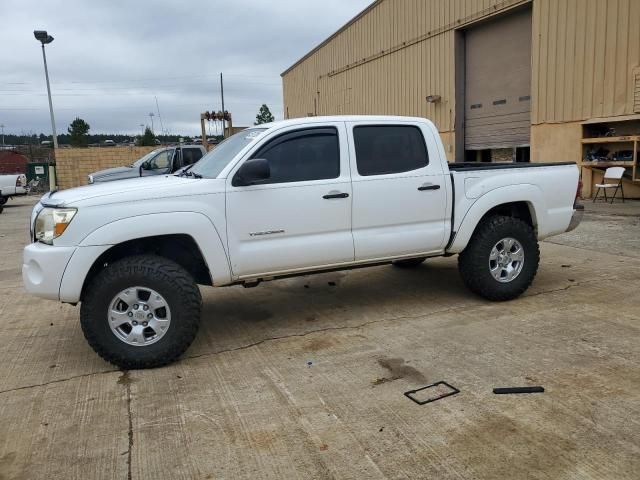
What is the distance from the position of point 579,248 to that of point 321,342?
5.33 m

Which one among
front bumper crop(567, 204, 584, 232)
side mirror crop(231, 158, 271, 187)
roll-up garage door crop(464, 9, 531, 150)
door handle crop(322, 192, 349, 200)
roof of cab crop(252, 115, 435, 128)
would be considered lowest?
front bumper crop(567, 204, 584, 232)

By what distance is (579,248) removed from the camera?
828cm

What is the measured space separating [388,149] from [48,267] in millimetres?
3064

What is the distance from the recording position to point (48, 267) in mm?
4023

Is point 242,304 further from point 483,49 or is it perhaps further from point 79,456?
point 483,49

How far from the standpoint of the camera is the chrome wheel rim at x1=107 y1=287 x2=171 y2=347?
4180 mm

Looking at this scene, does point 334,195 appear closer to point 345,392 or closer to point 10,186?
point 345,392

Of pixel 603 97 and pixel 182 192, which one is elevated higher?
pixel 603 97

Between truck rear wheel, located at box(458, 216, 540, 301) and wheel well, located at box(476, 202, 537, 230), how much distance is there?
0.13 m

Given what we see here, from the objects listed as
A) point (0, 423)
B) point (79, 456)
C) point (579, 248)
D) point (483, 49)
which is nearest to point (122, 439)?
point (79, 456)

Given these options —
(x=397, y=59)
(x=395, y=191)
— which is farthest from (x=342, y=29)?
(x=395, y=191)

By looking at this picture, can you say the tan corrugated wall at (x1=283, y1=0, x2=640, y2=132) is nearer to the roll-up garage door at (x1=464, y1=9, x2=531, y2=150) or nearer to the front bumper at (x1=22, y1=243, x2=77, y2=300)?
the roll-up garage door at (x1=464, y1=9, x2=531, y2=150)

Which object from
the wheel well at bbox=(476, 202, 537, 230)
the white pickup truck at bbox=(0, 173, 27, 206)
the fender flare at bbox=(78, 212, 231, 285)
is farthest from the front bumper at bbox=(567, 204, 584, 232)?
the white pickup truck at bbox=(0, 173, 27, 206)

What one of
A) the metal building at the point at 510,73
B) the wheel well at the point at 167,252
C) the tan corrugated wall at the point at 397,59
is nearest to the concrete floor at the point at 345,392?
the wheel well at the point at 167,252
